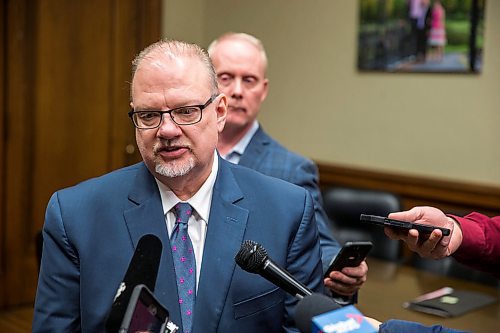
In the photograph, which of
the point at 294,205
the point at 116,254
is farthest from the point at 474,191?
the point at 116,254

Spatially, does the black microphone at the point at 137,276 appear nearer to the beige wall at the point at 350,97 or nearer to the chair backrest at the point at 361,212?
the chair backrest at the point at 361,212

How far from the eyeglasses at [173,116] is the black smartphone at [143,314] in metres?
0.58

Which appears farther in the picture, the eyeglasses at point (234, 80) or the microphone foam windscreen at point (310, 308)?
the eyeglasses at point (234, 80)

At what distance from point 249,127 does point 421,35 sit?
1.99 meters

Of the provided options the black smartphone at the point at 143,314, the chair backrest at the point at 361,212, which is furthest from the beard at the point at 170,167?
the chair backrest at the point at 361,212

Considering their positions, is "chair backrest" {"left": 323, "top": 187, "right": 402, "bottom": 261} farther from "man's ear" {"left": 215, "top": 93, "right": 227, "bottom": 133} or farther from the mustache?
the mustache

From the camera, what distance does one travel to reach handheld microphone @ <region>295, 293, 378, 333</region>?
1093mm

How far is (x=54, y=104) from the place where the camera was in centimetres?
508

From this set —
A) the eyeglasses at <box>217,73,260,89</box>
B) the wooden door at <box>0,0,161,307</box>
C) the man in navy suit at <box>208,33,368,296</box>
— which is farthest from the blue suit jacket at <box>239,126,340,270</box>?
the wooden door at <box>0,0,161,307</box>

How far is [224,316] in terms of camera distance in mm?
1730

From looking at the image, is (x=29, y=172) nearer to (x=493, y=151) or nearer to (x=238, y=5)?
(x=238, y=5)

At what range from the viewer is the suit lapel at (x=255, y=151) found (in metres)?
2.79

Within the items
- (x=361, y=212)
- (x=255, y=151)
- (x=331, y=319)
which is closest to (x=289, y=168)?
(x=255, y=151)

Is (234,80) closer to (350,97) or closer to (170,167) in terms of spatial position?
(170,167)
